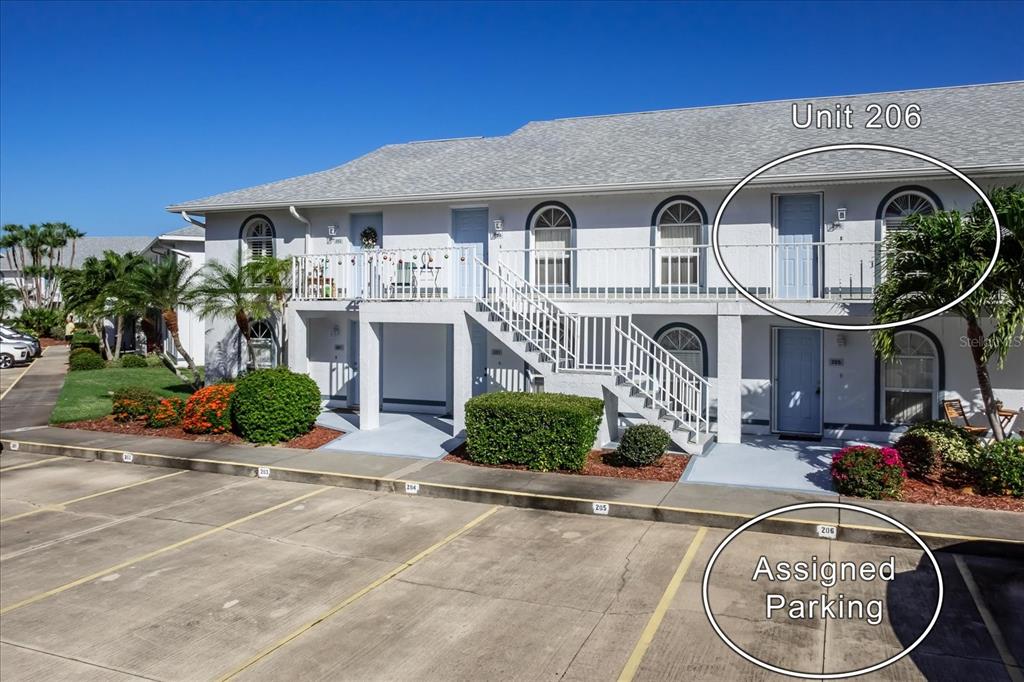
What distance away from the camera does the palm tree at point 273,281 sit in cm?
1712

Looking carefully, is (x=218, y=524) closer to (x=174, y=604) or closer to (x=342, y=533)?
(x=342, y=533)

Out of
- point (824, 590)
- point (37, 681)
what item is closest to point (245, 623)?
point (37, 681)

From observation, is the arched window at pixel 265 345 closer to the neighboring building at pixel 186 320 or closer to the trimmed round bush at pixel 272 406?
the trimmed round bush at pixel 272 406

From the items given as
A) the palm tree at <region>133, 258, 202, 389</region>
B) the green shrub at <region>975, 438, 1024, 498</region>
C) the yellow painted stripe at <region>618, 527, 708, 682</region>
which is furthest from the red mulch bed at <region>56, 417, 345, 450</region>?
the green shrub at <region>975, 438, 1024, 498</region>

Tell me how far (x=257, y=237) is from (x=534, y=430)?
1031 centimetres

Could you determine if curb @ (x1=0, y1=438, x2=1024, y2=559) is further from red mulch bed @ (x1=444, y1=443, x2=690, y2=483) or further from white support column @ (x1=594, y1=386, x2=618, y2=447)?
white support column @ (x1=594, y1=386, x2=618, y2=447)

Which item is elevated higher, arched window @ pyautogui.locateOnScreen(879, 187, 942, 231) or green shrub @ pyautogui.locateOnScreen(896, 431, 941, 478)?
arched window @ pyautogui.locateOnScreen(879, 187, 942, 231)

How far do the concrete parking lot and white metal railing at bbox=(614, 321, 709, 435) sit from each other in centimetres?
393

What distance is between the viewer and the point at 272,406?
14836 mm

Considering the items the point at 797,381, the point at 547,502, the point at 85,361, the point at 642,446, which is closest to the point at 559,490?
the point at 547,502

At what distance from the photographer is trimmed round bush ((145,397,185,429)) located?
1659cm

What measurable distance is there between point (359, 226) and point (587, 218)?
5546 mm

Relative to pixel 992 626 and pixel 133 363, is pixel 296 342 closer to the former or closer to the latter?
pixel 992 626

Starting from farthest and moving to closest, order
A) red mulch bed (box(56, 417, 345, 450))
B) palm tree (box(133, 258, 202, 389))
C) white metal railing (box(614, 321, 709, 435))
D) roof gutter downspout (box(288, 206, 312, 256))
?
1. roof gutter downspout (box(288, 206, 312, 256))
2. palm tree (box(133, 258, 202, 389))
3. red mulch bed (box(56, 417, 345, 450))
4. white metal railing (box(614, 321, 709, 435))
